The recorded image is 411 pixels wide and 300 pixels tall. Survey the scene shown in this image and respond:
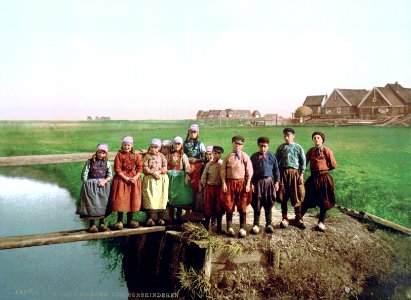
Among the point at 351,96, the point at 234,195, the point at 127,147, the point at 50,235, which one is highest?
the point at 351,96

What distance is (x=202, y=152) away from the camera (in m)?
7.21

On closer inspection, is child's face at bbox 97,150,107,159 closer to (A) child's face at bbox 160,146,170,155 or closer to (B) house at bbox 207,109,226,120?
(A) child's face at bbox 160,146,170,155

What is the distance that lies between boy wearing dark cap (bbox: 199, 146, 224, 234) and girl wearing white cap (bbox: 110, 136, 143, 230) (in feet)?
3.69

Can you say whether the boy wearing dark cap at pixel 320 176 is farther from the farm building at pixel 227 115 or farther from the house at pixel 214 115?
the farm building at pixel 227 115

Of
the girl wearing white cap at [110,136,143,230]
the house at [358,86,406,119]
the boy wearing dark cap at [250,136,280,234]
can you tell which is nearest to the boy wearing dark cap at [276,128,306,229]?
the boy wearing dark cap at [250,136,280,234]

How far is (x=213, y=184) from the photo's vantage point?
667 centimetres

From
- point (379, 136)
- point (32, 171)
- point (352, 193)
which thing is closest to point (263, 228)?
point (352, 193)

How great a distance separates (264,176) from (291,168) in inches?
22.4

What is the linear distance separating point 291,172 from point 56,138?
1852 cm

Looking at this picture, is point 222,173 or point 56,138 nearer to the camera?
point 222,173

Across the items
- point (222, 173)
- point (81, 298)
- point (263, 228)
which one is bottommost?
point (81, 298)

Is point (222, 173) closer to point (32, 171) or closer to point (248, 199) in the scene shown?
point (248, 199)

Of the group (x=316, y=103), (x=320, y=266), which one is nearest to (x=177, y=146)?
(x=320, y=266)

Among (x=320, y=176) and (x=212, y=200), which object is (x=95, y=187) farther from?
(x=320, y=176)
